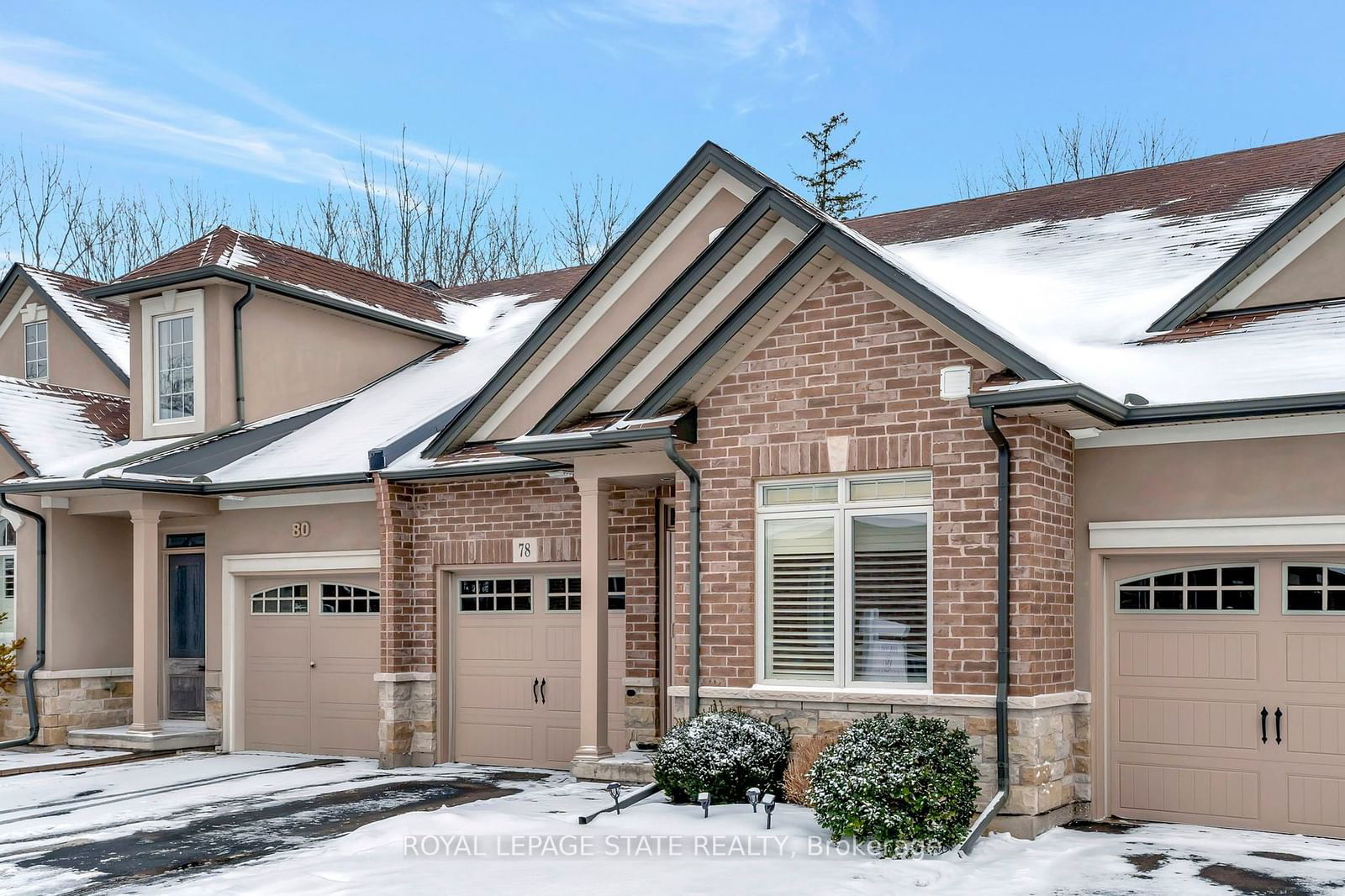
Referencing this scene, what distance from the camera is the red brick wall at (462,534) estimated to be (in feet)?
45.6

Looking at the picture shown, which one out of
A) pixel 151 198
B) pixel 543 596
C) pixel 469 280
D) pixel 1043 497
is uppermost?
pixel 151 198

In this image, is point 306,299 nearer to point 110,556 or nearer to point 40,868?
point 110,556

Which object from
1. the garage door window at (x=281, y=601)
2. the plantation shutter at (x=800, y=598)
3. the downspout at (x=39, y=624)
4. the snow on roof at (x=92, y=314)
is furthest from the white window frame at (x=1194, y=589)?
the snow on roof at (x=92, y=314)

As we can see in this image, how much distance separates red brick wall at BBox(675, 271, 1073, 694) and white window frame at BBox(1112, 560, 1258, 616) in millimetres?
524

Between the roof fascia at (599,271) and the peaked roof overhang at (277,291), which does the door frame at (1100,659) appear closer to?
the roof fascia at (599,271)

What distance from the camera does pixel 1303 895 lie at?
8281 millimetres

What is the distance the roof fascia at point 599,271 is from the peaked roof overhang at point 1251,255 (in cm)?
399

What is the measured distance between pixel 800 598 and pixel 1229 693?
350cm

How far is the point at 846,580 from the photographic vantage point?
1088 cm

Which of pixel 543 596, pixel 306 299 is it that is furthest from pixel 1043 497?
pixel 306 299

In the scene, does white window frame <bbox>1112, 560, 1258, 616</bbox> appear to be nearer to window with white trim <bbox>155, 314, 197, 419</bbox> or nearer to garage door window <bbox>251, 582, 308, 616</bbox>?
garage door window <bbox>251, 582, 308, 616</bbox>

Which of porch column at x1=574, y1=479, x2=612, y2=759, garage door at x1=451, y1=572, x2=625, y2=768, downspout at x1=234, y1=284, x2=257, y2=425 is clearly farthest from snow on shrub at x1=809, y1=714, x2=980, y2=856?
downspout at x1=234, y1=284, x2=257, y2=425

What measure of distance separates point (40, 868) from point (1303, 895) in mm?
8842

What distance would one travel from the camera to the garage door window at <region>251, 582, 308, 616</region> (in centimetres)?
1642
